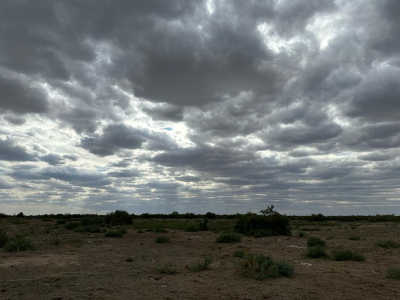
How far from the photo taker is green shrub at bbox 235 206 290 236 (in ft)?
76.5

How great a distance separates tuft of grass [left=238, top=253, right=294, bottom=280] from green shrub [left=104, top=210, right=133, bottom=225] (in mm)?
27217

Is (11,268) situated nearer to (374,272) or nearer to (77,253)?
(77,253)

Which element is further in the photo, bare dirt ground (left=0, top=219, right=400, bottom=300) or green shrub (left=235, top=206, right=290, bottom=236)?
green shrub (left=235, top=206, right=290, bottom=236)

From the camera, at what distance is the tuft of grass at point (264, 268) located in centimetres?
Answer: 893

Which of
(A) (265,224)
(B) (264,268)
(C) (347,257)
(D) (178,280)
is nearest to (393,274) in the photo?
(C) (347,257)

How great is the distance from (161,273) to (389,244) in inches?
486

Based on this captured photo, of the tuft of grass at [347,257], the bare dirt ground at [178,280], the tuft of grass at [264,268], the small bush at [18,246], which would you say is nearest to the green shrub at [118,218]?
the small bush at [18,246]

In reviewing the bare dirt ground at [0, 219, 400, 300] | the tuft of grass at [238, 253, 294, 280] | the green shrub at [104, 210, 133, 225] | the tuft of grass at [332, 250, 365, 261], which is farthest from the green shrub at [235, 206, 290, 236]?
the green shrub at [104, 210, 133, 225]

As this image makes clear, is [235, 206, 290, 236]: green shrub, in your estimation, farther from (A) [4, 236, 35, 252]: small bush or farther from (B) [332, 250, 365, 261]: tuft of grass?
(A) [4, 236, 35, 252]: small bush

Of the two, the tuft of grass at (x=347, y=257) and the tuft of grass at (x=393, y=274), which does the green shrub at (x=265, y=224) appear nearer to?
the tuft of grass at (x=347, y=257)

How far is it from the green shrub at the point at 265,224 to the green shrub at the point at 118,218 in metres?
15.0

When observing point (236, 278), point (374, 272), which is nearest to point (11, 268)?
point (236, 278)

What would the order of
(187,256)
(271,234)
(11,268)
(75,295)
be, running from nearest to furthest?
(75,295), (11,268), (187,256), (271,234)

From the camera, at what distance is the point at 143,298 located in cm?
738
